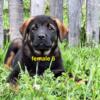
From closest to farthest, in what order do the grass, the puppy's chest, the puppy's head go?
the grass
the puppy's head
the puppy's chest

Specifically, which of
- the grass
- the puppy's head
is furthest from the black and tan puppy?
the grass

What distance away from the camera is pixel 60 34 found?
17.9 ft

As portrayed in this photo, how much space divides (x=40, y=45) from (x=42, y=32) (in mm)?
143

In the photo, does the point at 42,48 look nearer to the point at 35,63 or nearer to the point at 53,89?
the point at 35,63

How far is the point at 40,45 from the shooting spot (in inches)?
207

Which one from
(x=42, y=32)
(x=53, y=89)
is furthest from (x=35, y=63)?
(x=53, y=89)

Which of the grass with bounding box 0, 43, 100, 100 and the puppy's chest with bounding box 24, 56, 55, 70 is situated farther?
the puppy's chest with bounding box 24, 56, 55, 70

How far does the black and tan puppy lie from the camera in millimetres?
5258

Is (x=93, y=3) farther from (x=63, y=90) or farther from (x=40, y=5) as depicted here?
(x=63, y=90)

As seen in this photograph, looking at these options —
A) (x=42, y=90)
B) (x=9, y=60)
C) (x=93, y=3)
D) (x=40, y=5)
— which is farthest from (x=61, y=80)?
(x=93, y=3)

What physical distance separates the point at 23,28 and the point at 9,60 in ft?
4.97

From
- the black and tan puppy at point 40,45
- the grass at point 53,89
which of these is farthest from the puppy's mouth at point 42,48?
the grass at point 53,89

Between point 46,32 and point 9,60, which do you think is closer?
point 46,32

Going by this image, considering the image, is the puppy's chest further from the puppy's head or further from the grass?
the grass
